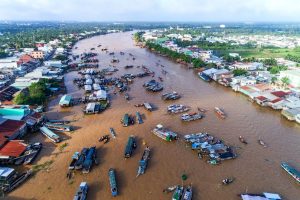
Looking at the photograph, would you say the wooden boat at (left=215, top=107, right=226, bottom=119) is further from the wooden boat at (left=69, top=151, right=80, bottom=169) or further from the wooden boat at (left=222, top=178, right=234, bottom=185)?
the wooden boat at (left=69, top=151, right=80, bottom=169)

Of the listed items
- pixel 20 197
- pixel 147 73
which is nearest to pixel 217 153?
pixel 20 197

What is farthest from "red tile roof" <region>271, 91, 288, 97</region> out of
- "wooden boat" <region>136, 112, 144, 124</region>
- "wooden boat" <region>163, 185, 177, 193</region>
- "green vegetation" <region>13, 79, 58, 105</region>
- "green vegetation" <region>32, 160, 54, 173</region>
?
"green vegetation" <region>13, 79, 58, 105</region>

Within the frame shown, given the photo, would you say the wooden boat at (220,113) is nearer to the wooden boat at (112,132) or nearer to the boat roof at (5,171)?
the wooden boat at (112,132)

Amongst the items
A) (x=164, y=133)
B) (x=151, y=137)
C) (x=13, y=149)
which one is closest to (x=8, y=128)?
(x=13, y=149)

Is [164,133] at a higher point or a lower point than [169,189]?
higher

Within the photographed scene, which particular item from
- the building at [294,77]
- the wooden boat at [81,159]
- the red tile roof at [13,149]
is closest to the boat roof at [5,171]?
the red tile roof at [13,149]

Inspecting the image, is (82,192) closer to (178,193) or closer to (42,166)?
(42,166)
